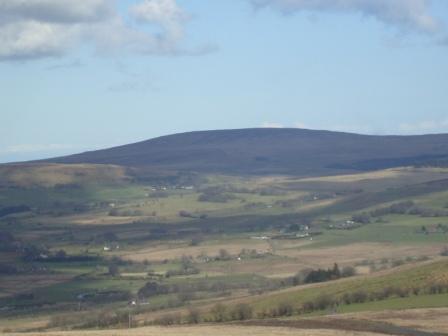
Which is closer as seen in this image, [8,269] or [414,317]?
[414,317]

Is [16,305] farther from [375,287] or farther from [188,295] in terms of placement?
[375,287]

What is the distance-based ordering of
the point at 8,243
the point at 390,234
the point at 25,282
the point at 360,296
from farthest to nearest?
the point at 8,243 < the point at 390,234 < the point at 25,282 < the point at 360,296

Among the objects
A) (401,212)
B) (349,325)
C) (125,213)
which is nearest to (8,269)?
(125,213)

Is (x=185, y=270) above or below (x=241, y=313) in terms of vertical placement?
below

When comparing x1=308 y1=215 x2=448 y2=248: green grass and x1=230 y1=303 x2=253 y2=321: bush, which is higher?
x1=308 y1=215 x2=448 y2=248: green grass

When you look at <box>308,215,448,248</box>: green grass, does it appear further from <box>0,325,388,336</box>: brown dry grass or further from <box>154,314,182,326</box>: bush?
<box>0,325,388,336</box>: brown dry grass

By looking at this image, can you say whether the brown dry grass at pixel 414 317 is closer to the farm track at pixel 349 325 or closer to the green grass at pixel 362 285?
the farm track at pixel 349 325

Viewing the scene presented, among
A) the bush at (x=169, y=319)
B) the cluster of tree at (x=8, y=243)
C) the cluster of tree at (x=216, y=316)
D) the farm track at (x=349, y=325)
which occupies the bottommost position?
the bush at (x=169, y=319)

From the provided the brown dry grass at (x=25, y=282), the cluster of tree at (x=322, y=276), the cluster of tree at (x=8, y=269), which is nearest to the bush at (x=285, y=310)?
the cluster of tree at (x=322, y=276)

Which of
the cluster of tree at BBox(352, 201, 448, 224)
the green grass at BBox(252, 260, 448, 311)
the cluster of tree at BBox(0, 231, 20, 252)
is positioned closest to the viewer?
the green grass at BBox(252, 260, 448, 311)

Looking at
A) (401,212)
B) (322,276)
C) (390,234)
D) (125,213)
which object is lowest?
(322,276)

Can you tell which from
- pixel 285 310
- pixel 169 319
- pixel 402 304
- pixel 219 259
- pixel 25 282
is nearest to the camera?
pixel 402 304

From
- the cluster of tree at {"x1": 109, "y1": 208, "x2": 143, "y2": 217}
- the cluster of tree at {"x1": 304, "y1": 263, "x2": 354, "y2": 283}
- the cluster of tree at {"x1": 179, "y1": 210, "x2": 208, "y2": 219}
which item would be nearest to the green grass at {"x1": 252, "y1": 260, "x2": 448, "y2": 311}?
the cluster of tree at {"x1": 304, "y1": 263, "x2": 354, "y2": 283}

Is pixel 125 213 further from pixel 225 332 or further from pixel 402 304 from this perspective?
pixel 225 332
